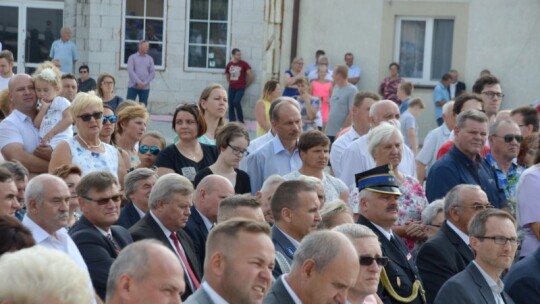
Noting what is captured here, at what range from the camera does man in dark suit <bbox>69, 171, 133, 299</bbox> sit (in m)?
6.68

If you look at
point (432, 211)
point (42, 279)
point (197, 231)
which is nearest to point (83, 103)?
point (197, 231)

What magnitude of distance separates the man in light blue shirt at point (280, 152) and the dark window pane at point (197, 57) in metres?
17.0

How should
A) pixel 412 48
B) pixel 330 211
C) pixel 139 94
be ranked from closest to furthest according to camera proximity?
pixel 330 211 < pixel 139 94 < pixel 412 48

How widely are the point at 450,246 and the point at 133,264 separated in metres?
3.80

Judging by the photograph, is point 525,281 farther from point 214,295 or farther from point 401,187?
point 214,295

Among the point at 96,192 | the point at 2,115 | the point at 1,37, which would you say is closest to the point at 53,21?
the point at 1,37

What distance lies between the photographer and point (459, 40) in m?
24.1

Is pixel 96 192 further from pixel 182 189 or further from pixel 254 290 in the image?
pixel 254 290

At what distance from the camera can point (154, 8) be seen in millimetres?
26531

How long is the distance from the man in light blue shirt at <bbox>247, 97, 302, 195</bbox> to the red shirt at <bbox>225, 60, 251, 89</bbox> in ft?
51.0

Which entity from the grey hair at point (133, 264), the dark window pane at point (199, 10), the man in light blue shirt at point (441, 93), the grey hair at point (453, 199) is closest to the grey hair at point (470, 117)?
the grey hair at point (453, 199)

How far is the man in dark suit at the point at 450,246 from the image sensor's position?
25.6 feet

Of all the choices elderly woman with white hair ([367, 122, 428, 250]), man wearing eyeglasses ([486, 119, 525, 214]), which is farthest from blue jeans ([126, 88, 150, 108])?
elderly woman with white hair ([367, 122, 428, 250])

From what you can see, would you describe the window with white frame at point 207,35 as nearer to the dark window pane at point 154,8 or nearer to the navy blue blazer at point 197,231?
the dark window pane at point 154,8
